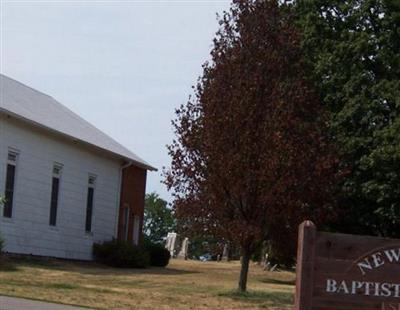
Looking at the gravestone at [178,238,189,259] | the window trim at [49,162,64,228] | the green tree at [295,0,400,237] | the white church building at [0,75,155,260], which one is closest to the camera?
the green tree at [295,0,400,237]

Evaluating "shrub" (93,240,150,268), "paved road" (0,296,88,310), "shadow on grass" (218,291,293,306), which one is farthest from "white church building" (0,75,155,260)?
"paved road" (0,296,88,310)

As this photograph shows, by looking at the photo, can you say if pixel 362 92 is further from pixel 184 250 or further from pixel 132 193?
pixel 184 250

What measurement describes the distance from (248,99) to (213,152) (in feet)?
5.23

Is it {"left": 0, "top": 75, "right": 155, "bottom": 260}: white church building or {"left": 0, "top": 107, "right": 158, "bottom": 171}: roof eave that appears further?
{"left": 0, "top": 75, "right": 155, "bottom": 260}: white church building

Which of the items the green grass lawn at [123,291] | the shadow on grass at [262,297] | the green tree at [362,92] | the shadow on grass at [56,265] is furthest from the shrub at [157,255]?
the shadow on grass at [262,297]

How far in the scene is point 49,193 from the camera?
30.1 metres

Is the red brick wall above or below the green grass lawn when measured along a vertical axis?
above

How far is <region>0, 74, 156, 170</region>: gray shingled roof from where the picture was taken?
1134 inches

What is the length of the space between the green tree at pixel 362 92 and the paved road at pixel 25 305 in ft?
44.2

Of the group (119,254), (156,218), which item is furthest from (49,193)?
(156,218)

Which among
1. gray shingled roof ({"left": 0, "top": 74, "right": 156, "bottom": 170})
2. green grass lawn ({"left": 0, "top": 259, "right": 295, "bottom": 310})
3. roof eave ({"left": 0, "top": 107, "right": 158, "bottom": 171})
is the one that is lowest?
green grass lawn ({"left": 0, "top": 259, "right": 295, "bottom": 310})

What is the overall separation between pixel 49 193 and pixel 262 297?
1228cm

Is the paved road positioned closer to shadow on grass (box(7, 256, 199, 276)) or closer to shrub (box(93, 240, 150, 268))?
shadow on grass (box(7, 256, 199, 276))

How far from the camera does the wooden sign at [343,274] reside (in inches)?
401
